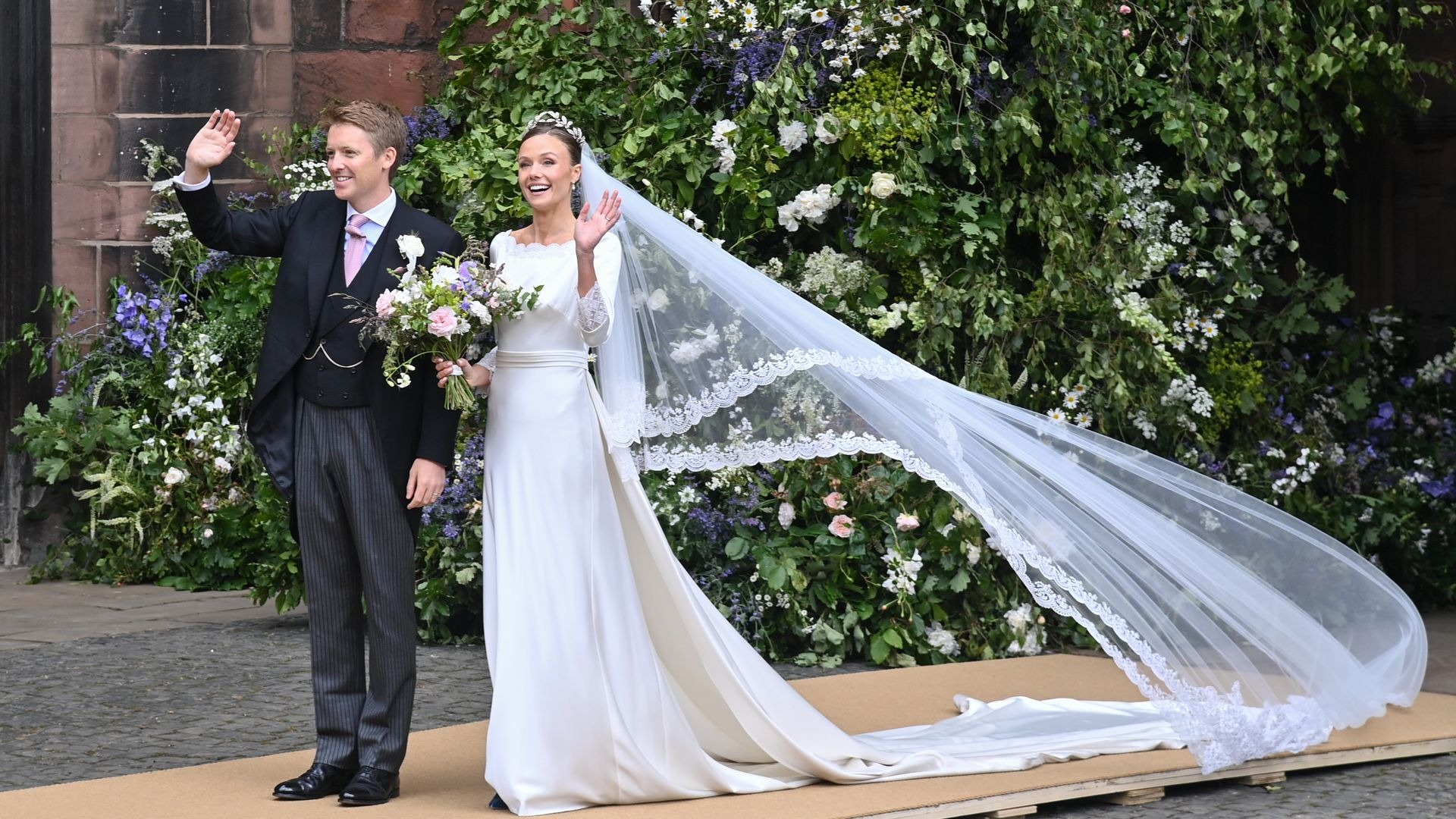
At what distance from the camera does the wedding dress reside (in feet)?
15.0

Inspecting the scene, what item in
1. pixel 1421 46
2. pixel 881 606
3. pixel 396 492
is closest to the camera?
pixel 396 492

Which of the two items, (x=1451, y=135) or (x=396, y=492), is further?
(x=1451, y=135)

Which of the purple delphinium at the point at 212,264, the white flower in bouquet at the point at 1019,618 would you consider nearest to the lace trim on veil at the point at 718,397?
the white flower in bouquet at the point at 1019,618

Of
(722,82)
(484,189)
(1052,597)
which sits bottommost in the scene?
(1052,597)

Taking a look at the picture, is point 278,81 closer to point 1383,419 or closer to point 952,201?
point 952,201

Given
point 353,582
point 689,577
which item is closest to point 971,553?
point 689,577

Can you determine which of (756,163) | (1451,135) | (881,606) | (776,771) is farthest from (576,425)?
(1451,135)

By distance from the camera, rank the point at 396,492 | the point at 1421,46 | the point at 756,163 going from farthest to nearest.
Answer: the point at 1421,46 → the point at 756,163 → the point at 396,492

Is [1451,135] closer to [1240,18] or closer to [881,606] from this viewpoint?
[1240,18]

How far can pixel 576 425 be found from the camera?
4680 millimetres

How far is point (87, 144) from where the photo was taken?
9414mm

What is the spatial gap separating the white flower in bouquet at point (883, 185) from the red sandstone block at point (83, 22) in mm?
4453

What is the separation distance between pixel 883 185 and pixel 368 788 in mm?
3641

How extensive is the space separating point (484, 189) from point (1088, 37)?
2.59 meters
